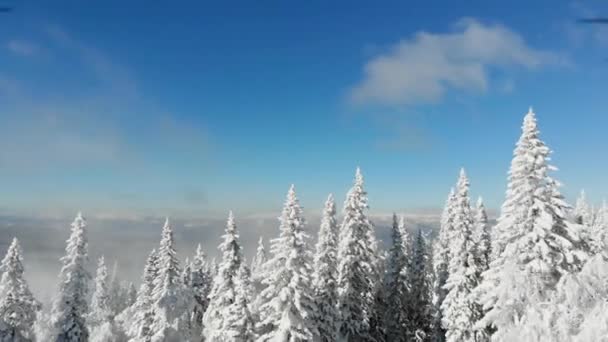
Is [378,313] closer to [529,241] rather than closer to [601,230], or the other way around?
[601,230]

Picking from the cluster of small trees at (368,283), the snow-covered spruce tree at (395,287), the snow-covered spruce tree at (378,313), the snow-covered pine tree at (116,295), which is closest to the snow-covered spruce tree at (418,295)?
the cluster of small trees at (368,283)

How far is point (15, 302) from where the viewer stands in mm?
37938

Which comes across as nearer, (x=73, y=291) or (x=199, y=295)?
(x=73, y=291)

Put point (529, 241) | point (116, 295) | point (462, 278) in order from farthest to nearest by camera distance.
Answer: point (116, 295) < point (462, 278) < point (529, 241)

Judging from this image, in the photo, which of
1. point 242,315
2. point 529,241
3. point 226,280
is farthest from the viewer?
point 226,280

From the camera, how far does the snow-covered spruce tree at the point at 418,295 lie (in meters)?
46.5

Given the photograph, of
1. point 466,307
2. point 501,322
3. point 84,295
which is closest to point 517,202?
point 501,322

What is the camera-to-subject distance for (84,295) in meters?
40.8

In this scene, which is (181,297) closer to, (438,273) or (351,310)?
(351,310)

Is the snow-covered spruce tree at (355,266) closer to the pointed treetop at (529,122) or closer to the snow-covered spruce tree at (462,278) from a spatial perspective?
the snow-covered spruce tree at (462,278)

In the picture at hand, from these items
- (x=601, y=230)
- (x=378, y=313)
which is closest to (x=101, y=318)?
(x=378, y=313)

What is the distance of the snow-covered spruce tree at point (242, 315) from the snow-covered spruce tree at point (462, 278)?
1509cm

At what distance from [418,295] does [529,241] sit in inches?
1099

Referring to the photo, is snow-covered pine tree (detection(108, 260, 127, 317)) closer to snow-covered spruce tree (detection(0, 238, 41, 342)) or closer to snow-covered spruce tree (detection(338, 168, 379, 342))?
snow-covered spruce tree (detection(0, 238, 41, 342))
